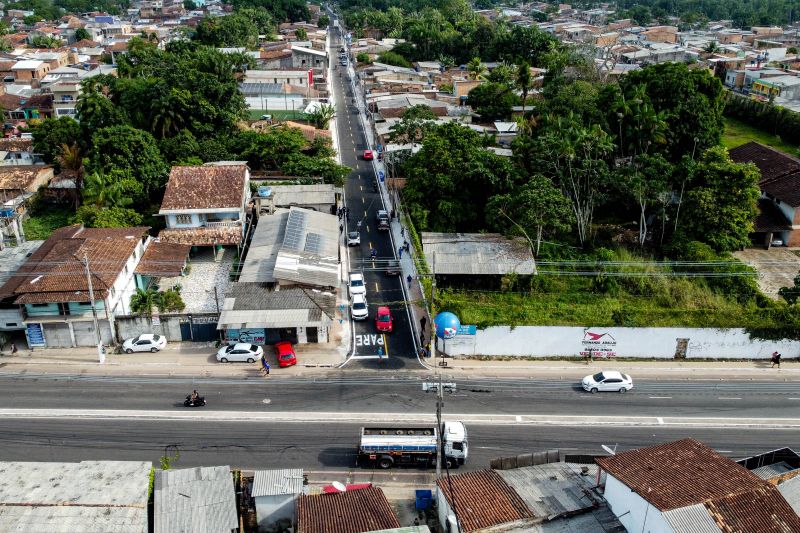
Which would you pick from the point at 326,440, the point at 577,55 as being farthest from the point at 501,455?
the point at 577,55

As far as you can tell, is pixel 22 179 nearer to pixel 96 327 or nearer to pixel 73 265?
pixel 73 265

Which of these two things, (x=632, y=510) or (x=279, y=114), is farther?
(x=279, y=114)

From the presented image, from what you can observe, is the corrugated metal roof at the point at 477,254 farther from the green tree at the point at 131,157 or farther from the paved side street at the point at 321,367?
the green tree at the point at 131,157

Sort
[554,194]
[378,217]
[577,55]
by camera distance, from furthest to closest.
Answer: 1. [577,55]
2. [378,217]
3. [554,194]

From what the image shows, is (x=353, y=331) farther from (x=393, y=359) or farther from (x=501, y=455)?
(x=501, y=455)

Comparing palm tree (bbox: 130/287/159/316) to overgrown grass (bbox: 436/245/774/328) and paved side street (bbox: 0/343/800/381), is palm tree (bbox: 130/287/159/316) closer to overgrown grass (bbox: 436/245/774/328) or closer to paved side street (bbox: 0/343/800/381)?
paved side street (bbox: 0/343/800/381)

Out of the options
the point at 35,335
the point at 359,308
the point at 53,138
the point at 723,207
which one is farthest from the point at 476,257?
the point at 53,138
